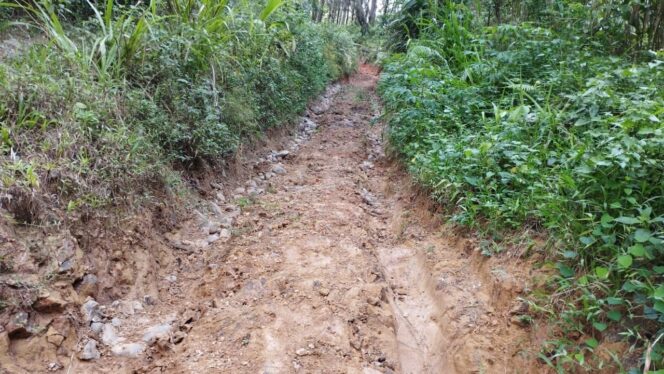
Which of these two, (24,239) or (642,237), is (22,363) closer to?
(24,239)

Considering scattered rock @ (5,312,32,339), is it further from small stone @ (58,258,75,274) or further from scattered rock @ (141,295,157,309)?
scattered rock @ (141,295,157,309)

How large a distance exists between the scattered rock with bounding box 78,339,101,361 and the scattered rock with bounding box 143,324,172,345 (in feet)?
0.71

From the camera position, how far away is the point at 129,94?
2945 mm

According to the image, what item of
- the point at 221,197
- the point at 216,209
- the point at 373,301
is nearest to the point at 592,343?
the point at 373,301

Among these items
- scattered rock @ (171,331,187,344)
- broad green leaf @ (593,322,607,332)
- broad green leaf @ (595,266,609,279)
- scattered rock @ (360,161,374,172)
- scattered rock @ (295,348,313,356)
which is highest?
broad green leaf @ (595,266,609,279)

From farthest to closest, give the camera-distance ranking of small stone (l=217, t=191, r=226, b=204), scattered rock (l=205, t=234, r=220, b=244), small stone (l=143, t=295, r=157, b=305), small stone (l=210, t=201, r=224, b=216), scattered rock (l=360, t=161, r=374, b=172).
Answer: scattered rock (l=360, t=161, r=374, b=172) < small stone (l=217, t=191, r=226, b=204) < small stone (l=210, t=201, r=224, b=216) < scattered rock (l=205, t=234, r=220, b=244) < small stone (l=143, t=295, r=157, b=305)

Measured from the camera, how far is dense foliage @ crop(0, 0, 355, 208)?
2281 mm

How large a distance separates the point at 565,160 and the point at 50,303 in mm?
2834

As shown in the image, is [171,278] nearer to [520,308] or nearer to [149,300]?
[149,300]

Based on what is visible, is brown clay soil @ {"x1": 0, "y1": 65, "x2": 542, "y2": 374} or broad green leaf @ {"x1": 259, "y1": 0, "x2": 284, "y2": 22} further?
broad green leaf @ {"x1": 259, "y1": 0, "x2": 284, "y2": 22}

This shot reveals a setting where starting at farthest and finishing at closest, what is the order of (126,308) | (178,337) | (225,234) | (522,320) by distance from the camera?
1. (225,234)
2. (126,308)
3. (178,337)
4. (522,320)

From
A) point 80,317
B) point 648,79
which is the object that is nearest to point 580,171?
point 648,79

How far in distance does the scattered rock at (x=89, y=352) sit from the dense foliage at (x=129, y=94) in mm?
734

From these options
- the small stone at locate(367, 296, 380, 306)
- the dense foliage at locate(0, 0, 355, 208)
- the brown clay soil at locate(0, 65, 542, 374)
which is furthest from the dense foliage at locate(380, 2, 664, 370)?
the dense foliage at locate(0, 0, 355, 208)
